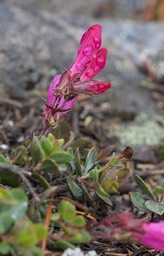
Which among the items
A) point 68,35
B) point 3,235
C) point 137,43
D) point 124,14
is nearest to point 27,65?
point 68,35

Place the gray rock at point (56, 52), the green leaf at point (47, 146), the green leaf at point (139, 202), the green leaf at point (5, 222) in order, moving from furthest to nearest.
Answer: the gray rock at point (56, 52) < the green leaf at point (139, 202) < the green leaf at point (47, 146) < the green leaf at point (5, 222)

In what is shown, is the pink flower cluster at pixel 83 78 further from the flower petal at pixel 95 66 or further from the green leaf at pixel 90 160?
the green leaf at pixel 90 160

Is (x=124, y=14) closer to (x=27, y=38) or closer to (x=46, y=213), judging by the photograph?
(x=27, y=38)

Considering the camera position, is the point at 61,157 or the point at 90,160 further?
the point at 90,160

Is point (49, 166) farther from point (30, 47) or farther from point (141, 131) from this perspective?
point (30, 47)

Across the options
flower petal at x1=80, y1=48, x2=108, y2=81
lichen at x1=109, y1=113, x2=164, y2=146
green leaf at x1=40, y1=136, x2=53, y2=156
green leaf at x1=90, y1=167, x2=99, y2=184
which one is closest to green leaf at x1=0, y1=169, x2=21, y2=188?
green leaf at x1=40, y1=136, x2=53, y2=156

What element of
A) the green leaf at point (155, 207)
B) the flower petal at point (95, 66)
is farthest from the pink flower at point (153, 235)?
the flower petal at point (95, 66)

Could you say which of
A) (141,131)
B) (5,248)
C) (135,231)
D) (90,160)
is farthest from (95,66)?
(141,131)

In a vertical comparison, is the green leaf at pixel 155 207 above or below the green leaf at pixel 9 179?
below
